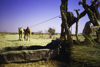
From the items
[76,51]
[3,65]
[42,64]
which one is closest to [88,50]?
[76,51]

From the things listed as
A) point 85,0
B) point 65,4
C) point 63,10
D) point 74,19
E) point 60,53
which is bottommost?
point 60,53

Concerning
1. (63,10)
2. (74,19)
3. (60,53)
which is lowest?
(60,53)

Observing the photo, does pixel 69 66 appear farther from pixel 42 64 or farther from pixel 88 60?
pixel 42 64

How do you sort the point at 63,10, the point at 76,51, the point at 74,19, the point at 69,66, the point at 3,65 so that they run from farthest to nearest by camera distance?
1. the point at 74,19
2. the point at 63,10
3. the point at 76,51
4. the point at 69,66
5. the point at 3,65

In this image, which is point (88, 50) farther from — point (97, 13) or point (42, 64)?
point (97, 13)

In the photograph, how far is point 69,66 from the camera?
2580 mm

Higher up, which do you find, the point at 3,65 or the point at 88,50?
the point at 88,50

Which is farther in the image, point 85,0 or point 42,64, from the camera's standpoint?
point 85,0

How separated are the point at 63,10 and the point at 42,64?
2.51m

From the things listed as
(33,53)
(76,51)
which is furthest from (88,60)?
(33,53)

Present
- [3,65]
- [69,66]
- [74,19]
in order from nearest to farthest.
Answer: [3,65] < [69,66] < [74,19]

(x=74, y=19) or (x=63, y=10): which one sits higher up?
(x=63, y=10)

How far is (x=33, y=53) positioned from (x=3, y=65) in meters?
1.01

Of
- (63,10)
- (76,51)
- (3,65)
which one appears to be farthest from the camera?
(63,10)
